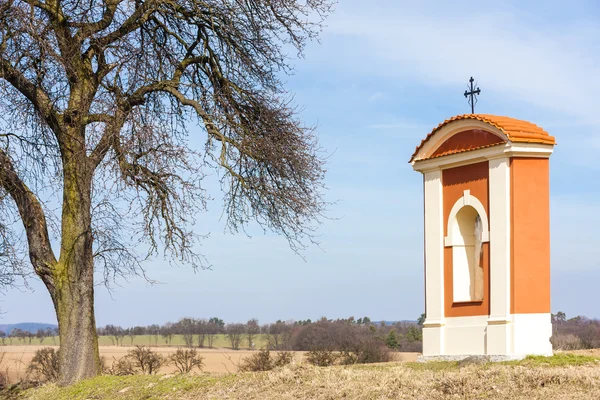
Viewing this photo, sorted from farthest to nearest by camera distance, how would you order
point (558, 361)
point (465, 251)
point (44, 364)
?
point (44, 364) < point (465, 251) < point (558, 361)

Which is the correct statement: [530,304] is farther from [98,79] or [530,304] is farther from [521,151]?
[98,79]

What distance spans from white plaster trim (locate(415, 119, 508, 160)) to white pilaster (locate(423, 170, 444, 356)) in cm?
42

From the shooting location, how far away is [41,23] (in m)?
11.8

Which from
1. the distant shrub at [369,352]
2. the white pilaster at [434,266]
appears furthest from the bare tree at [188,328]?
the white pilaster at [434,266]

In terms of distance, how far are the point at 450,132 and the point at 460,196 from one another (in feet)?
3.87

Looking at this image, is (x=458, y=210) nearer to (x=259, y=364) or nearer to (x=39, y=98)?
(x=259, y=364)

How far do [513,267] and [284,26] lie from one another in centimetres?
594

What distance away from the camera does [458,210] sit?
47.5 ft

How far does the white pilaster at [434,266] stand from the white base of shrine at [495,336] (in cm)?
4

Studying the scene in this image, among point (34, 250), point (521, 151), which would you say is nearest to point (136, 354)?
point (34, 250)

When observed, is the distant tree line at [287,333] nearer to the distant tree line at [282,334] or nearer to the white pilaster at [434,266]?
the distant tree line at [282,334]

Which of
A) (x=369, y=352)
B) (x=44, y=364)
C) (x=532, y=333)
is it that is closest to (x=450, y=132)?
(x=532, y=333)

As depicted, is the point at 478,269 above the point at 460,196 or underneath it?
underneath

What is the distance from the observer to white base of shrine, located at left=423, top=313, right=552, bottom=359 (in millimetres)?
13250
